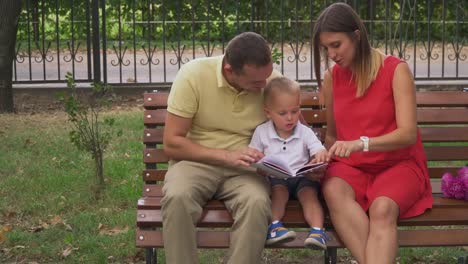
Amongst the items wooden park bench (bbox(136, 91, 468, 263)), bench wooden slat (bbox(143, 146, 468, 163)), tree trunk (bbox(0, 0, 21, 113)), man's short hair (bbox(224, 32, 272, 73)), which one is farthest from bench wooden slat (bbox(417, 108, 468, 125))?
tree trunk (bbox(0, 0, 21, 113))

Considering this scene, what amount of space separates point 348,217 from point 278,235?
31 cm

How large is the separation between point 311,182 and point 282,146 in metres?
0.21

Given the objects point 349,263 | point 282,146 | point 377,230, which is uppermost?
point 282,146

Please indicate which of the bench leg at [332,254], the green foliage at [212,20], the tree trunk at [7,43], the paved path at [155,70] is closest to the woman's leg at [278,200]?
the bench leg at [332,254]

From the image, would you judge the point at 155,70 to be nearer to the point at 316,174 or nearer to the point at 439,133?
the point at 439,133

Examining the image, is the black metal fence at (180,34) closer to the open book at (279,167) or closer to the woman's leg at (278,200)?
the woman's leg at (278,200)

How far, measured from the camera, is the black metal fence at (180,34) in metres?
11.9

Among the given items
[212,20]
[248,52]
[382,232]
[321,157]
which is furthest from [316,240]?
[212,20]

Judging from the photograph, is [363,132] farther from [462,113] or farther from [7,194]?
[7,194]

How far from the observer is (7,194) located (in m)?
6.75

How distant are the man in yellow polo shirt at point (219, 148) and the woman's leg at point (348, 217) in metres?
0.30

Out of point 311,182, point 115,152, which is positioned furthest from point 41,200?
point 311,182

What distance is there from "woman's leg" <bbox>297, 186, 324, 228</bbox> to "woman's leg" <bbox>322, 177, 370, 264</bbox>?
49 mm

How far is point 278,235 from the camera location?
4.54m
